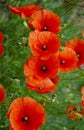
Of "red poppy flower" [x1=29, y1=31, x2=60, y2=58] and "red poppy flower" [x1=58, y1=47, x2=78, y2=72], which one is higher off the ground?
"red poppy flower" [x1=29, y1=31, x2=60, y2=58]

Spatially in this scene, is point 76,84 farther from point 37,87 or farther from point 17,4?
point 37,87

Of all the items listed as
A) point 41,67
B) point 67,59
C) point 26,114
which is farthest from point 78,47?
point 26,114

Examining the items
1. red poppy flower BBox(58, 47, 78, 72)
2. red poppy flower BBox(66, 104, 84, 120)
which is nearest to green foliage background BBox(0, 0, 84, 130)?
red poppy flower BBox(66, 104, 84, 120)

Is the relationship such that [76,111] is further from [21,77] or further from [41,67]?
[21,77]

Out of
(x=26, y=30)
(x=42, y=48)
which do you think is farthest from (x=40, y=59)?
(x=26, y=30)

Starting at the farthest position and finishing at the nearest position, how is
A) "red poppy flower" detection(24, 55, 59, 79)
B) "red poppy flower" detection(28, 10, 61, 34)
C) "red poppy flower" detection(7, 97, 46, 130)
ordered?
"red poppy flower" detection(28, 10, 61, 34) < "red poppy flower" detection(24, 55, 59, 79) < "red poppy flower" detection(7, 97, 46, 130)

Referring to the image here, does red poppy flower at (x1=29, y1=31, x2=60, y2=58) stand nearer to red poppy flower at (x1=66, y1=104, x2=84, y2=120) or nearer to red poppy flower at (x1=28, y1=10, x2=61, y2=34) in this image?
red poppy flower at (x1=28, y1=10, x2=61, y2=34)
